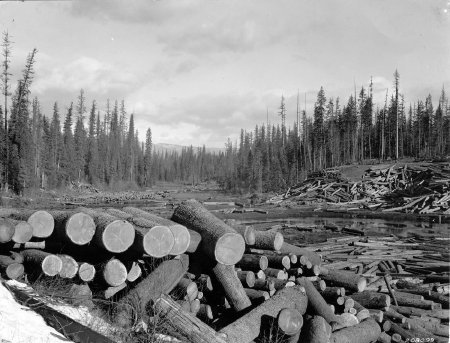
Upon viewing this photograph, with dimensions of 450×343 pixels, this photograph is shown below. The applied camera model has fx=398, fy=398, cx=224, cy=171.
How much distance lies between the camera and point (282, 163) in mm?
71312

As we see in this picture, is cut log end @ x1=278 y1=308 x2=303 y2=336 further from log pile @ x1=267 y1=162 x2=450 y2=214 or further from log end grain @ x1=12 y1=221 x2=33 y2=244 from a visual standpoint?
log pile @ x1=267 y1=162 x2=450 y2=214

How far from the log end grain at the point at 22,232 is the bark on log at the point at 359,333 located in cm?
507

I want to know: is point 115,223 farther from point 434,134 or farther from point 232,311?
point 434,134

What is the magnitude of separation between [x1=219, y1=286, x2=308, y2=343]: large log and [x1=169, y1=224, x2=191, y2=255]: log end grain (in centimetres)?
141

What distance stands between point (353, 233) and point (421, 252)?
572 centimetres

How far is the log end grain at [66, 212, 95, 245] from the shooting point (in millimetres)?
6332

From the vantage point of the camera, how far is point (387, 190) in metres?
35.5

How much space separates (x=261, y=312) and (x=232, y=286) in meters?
0.76

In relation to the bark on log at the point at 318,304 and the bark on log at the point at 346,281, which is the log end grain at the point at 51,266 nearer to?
the bark on log at the point at 318,304

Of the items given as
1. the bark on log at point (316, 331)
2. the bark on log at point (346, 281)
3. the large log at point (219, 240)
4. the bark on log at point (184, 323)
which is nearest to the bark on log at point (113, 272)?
the bark on log at point (184, 323)

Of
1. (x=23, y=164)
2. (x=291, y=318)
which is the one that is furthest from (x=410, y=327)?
(x=23, y=164)

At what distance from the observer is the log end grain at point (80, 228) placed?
6.33m

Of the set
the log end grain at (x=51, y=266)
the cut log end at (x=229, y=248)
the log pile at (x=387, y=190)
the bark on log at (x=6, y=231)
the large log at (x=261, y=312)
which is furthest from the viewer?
the log pile at (x=387, y=190)

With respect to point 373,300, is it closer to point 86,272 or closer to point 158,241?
point 158,241
